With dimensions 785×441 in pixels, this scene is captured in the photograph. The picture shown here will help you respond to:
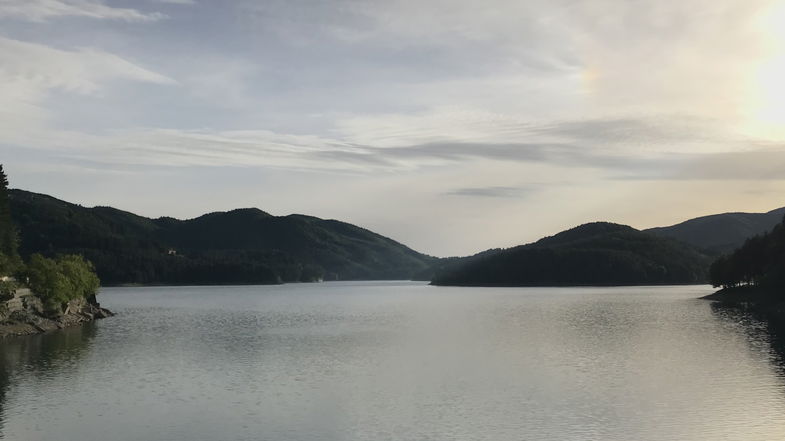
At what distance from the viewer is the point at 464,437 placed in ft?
149

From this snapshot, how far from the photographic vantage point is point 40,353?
92625 mm

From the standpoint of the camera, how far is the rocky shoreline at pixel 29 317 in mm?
119238

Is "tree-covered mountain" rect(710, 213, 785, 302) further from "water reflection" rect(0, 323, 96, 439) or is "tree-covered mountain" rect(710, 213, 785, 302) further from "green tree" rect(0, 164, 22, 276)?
"green tree" rect(0, 164, 22, 276)

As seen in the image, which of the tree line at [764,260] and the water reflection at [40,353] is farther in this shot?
the tree line at [764,260]

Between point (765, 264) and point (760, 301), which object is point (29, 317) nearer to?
point (760, 301)

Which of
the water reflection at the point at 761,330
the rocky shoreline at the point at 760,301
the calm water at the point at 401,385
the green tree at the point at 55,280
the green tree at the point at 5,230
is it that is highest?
the green tree at the point at 5,230

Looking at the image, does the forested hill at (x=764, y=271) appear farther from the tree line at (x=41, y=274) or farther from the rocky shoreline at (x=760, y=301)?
the tree line at (x=41, y=274)

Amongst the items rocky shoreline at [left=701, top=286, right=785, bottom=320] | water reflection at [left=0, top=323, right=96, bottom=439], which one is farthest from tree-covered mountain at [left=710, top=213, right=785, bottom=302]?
water reflection at [left=0, top=323, right=96, bottom=439]

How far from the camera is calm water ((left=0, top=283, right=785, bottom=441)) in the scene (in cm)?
4791

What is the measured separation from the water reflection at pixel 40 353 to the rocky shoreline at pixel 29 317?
2.95 metres

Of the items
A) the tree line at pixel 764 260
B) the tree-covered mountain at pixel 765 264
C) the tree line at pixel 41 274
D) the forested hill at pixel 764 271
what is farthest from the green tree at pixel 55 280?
the tree line at pixel 764 260

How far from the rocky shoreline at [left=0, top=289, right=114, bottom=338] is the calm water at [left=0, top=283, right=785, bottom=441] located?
730 centimetres

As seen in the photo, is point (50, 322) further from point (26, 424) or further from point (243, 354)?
point (26, 424)

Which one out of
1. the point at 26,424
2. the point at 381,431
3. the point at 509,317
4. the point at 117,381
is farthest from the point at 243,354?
the point at 509,317
